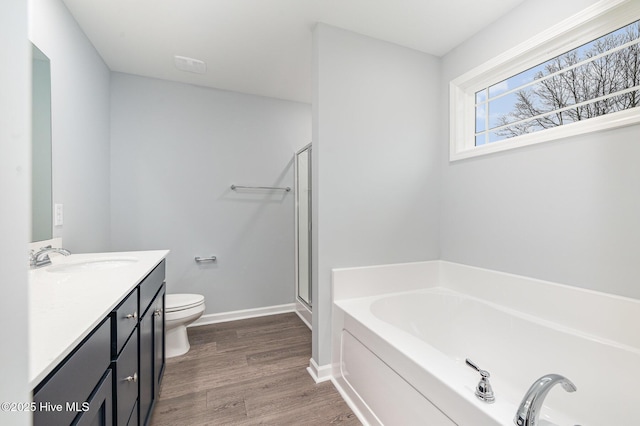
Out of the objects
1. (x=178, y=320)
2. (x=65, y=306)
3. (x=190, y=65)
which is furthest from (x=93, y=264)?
(x=190, y=65)

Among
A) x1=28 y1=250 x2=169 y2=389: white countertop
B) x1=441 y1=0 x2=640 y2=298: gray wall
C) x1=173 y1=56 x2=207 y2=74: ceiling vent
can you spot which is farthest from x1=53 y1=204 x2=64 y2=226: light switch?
x1=441 y1=0 x2=640 y2=298: gray wall

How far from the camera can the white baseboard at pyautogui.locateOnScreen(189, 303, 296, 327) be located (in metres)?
2.90

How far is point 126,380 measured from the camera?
1045 millimetres

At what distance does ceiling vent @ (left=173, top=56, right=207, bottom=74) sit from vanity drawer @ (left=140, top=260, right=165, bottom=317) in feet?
5.86

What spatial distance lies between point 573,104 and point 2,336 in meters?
2.45

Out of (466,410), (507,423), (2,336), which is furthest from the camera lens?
(466,410)

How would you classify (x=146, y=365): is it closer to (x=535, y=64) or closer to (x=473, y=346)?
(x=473, y=346)

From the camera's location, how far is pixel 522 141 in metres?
1.78

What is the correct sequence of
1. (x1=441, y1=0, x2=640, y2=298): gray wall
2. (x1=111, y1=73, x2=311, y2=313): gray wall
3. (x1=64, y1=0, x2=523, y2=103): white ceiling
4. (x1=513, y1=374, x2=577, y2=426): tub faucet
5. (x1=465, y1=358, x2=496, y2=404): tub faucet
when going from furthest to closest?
(x1=111, y1=73, x2=311, y2=313): gray wall < (x1=64, y1=0, x2=523, y2=103): white ceiling < (x1=441, y1=0, x2=640, y2=298): gray wall < (x1=465, y1=358, x2=496, y2=404): tub faucet < (x1=513, y1=374, x2=577, y2=426): tub faucet

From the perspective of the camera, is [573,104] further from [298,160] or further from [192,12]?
[192,12]

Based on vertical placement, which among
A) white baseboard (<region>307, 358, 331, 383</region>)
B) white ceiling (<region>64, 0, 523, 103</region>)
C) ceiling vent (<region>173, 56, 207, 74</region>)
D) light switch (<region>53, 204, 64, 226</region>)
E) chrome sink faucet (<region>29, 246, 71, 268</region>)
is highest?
white ceiling (<region>64, 0, 523, 103</region>)

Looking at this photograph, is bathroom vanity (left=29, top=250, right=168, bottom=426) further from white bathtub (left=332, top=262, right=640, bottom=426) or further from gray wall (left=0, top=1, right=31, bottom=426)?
white bathtub (left=332, top=262, right=640, bottom=426)

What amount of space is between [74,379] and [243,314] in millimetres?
2497

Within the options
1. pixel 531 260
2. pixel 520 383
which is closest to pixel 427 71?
pixel 531 260
